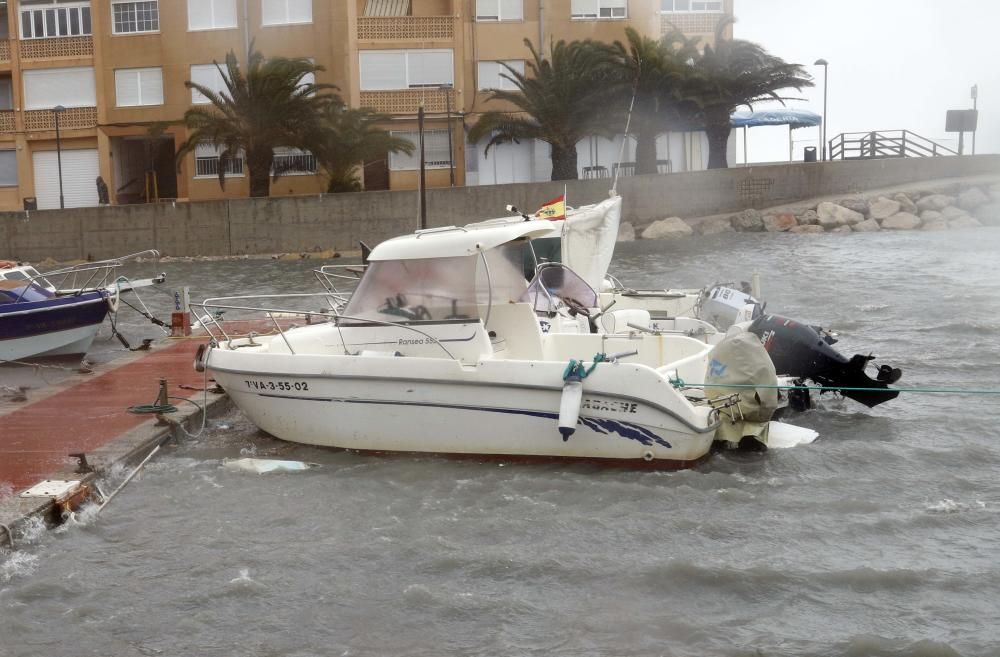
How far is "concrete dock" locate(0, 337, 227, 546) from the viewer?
9.98 metres

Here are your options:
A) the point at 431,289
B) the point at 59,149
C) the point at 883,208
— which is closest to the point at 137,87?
the point at 59,149

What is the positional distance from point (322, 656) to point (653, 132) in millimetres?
37491

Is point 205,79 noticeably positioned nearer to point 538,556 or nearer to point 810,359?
point 810,359

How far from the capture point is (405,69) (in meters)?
44.8

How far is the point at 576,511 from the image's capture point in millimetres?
9812

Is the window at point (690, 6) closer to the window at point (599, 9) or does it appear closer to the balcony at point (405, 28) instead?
the window at point (599, 9)

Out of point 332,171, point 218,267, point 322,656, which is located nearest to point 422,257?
point 322,656

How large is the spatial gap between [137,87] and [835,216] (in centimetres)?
2600

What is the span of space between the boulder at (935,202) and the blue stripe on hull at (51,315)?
101 feet

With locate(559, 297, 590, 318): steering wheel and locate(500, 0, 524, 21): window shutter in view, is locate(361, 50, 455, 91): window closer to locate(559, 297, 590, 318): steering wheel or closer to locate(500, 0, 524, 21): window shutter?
locate(500, 0, 524, 21): window shutter

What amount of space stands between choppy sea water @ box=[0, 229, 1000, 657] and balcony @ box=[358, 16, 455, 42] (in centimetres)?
3373

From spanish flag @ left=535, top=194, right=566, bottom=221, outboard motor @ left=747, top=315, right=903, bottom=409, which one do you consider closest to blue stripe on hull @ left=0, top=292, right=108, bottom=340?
spanish flag @ left=535, top=194, right=566, bottom=221

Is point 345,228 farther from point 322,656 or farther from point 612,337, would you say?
point 322,656

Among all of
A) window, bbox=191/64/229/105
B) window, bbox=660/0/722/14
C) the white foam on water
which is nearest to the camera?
the white foam on water
